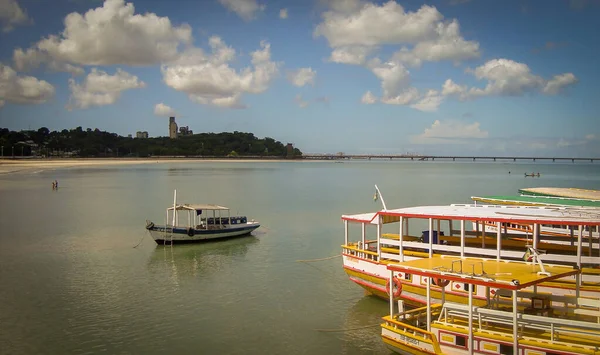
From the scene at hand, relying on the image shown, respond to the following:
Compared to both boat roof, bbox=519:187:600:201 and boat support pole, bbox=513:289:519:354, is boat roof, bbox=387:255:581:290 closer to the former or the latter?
boat support pole, bbox=513:289:519:354

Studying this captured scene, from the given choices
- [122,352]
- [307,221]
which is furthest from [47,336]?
[307,221]

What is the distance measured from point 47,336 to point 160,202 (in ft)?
141

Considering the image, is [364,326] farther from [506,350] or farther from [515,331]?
[515,331]

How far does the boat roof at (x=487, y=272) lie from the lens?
39.4ft

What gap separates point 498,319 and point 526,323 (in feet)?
2.22

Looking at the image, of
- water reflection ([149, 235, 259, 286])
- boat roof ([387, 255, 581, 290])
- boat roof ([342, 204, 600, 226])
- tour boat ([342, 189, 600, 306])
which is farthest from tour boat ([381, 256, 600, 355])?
water reflection ([149, 235, 259, 286])

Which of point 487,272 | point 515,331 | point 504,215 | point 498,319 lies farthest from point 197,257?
point 515,331

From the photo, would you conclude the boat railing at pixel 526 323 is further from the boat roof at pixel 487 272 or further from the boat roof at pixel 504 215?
the boat roof at pixel 504 215

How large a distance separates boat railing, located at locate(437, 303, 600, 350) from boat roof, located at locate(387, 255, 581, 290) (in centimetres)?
86

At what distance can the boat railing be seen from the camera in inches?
462

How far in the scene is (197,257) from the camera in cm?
2953

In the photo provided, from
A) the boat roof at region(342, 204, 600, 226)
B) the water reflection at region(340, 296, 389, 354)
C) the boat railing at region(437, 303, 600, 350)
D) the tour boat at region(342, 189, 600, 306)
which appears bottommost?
the water reflection at region(340, 296, 389, 354)

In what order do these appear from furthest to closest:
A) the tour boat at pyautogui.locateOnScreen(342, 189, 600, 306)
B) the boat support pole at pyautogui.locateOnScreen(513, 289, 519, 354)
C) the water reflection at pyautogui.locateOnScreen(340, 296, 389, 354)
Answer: the water reflection at pyautogui.locateOnScreen(340, 296, 389, 354) < the tour boat at pyautogui.locateOnScreen(342, 189, 600, 306) < the boat support pole at pyautogui.locateOnScreen(513, 289, 519, 354)

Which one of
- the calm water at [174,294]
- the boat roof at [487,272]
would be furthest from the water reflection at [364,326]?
the boat roof at [487,272]
